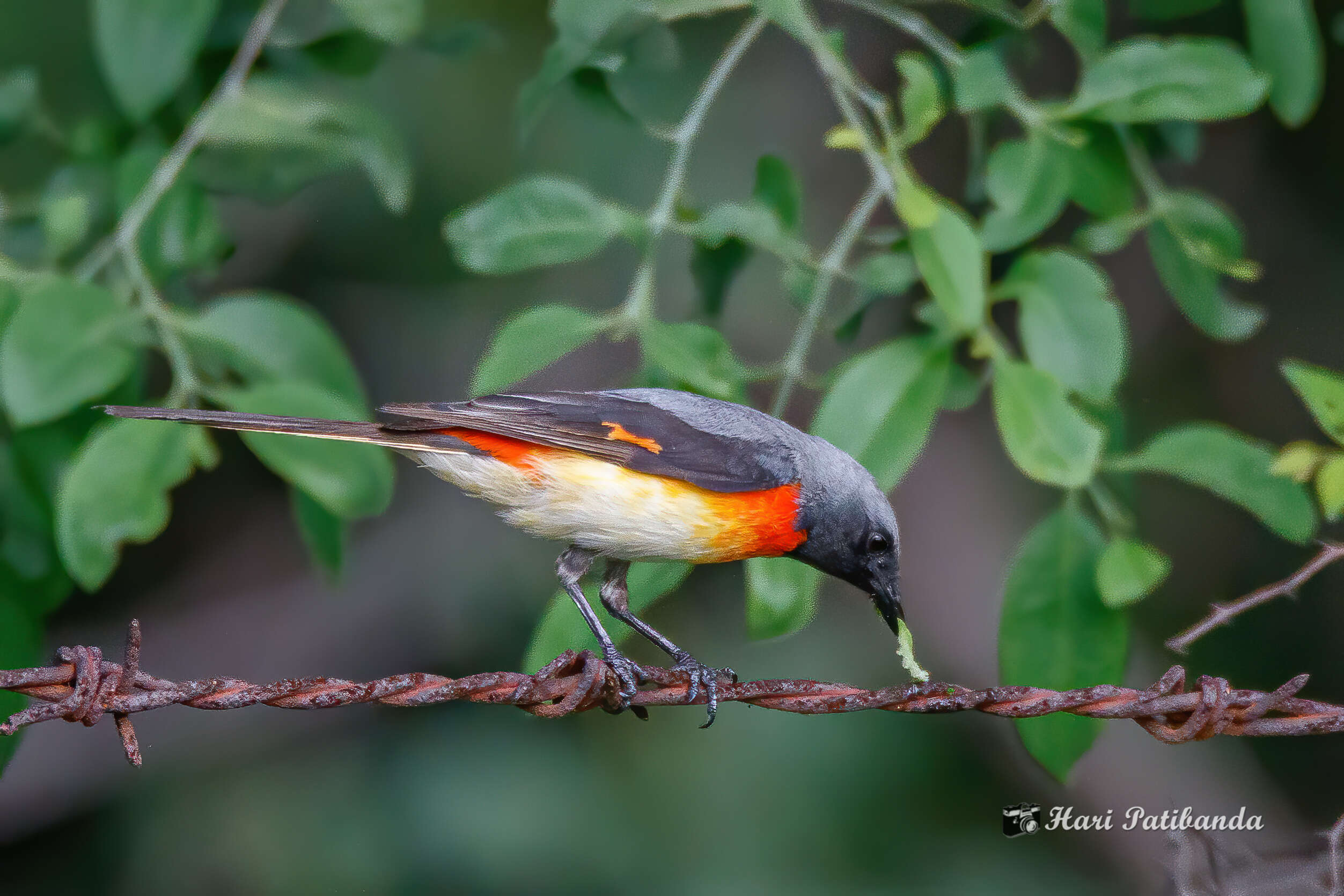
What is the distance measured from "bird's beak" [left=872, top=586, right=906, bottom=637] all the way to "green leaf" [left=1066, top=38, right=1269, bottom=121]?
4.05 feet

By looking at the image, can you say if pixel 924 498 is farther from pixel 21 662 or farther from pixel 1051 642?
pixel 21 662

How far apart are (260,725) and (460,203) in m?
2.04

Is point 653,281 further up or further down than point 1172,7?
further down

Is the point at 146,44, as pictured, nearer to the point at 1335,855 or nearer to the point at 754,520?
the point at 754,520

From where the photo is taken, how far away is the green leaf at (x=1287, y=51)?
9.67 feet

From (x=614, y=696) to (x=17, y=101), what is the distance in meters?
2.15

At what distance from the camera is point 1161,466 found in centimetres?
256

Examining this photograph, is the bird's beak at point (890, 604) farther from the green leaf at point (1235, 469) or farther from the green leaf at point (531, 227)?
the green leaf at point (531, 227)

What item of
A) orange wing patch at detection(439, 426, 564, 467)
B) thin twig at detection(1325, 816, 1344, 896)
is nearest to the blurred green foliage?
orange wing patch at detection(439, 426, 564, 467)

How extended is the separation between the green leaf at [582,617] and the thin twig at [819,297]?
0.46 meters

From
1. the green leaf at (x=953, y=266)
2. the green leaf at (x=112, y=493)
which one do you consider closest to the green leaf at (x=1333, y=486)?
the green leaf at (x=953, y=266)

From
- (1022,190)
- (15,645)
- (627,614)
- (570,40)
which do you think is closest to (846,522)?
(627,614)

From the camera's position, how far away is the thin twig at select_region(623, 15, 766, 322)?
8.93 ft

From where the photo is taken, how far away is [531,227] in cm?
270
